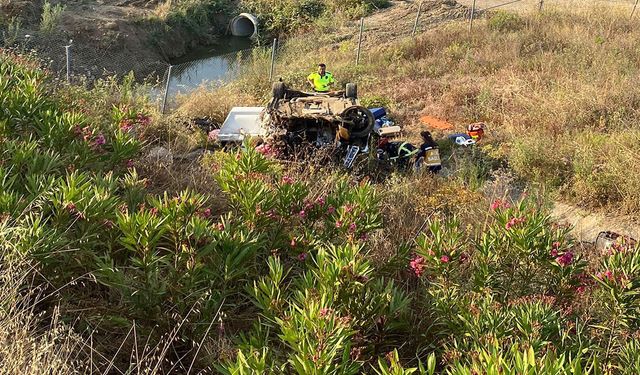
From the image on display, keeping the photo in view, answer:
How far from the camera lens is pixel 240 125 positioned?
985cm

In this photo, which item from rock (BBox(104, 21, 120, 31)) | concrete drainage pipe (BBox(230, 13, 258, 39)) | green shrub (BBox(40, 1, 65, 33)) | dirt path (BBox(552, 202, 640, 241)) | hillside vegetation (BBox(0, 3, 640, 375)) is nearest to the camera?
hillside vegetation (BBox(0, 3, 640, 375))

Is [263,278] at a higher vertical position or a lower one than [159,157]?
higher

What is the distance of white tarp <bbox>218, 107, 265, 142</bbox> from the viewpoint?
9.17 m

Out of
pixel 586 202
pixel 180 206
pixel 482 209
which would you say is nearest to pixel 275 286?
pixel 180 206

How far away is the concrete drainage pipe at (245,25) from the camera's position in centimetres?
2305

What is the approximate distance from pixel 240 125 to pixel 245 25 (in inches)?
624

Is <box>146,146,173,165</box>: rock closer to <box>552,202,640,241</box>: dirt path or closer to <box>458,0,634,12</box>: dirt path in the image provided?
<box>552,202,640,241</box>: dirt path

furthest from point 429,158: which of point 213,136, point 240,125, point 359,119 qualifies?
point 213,136

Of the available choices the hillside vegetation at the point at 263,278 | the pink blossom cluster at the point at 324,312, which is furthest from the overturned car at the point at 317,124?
the pink blossom cluster at the point at 324,312

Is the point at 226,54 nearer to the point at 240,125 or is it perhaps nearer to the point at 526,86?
the point at 240,125

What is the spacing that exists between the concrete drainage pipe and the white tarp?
13.6m

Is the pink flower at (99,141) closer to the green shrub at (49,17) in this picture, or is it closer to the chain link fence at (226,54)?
the chain link fence at (226,54)

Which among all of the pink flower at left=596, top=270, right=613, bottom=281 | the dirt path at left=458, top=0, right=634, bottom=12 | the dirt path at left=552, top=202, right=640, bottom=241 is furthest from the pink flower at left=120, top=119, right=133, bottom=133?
the dirt path at left=458, top=0, right=634, bottom=12

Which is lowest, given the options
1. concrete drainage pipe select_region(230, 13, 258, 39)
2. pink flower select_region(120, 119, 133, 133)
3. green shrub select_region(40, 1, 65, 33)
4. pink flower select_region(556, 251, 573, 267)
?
concrete drainage pipe select_region(230, 13, 258, 39)
